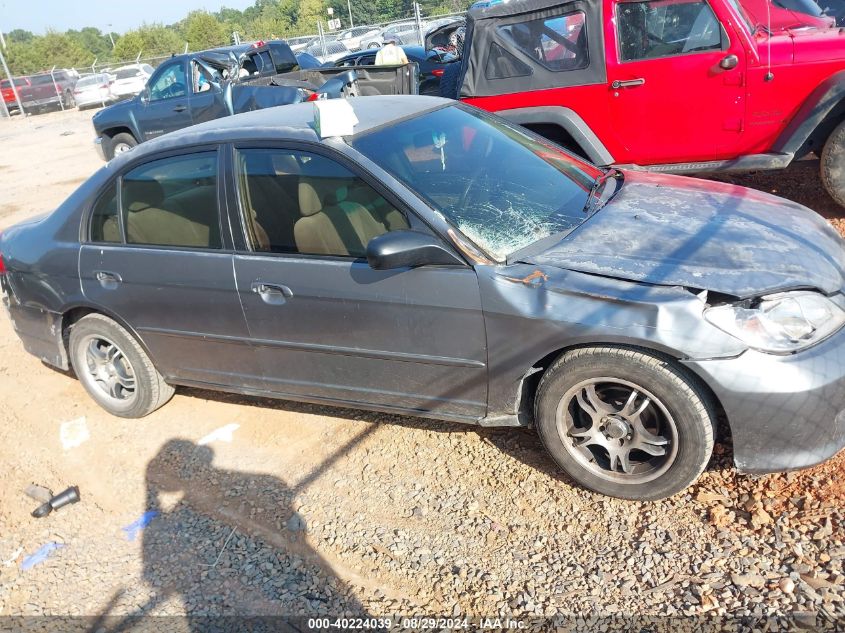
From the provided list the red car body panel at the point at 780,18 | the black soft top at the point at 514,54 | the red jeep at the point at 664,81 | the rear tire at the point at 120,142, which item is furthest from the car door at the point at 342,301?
the rear tire at the point at 120,142

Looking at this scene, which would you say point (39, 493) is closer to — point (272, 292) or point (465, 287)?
point (272, 292)

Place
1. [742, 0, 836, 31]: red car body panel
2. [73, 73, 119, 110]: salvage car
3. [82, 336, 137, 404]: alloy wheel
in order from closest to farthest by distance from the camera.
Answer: [82, 336, 137, 404]: alloy wheel, [742, 0, 836, 31]: red car body panel, [73, 73, 119, 110]: salvage car

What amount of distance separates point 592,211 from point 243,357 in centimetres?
196

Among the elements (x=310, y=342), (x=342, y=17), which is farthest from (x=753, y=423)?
(x=342, y=17)

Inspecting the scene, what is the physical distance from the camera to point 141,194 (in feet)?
12.8

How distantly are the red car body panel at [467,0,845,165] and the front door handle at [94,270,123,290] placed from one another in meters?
4.11

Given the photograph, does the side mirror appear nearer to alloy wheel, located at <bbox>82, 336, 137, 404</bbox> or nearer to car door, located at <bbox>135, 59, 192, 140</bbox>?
alloy wheel, located at <bbox>82, 336, 137, 404</bbox>

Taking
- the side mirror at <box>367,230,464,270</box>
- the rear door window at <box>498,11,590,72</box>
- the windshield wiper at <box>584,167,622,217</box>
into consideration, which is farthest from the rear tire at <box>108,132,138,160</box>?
the side mirror at <box>367,230,464,270</box>

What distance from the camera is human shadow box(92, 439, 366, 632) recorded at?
2.75 m

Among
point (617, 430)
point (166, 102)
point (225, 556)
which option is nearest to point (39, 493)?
point (225, 556)

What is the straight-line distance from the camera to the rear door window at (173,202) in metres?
3.60

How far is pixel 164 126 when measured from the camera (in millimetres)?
11320

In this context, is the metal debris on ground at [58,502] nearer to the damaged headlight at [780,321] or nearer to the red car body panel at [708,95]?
the damaged headlight at [780,321]

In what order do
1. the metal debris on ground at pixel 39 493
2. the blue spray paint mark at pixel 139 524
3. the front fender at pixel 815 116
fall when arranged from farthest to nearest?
the front fender at pixel 815 116 → the metal debris on ground at pixel 39 493 → the blue spray paint mark at pixel 139 524
